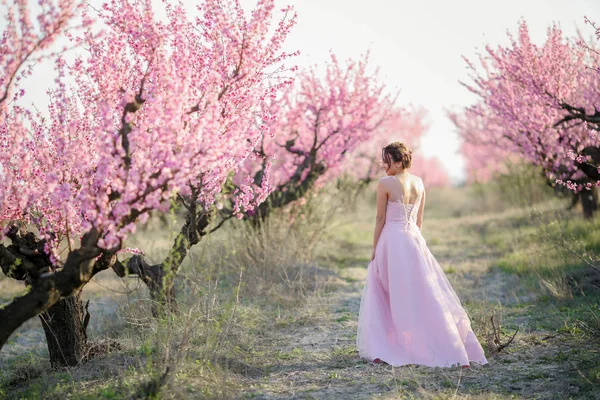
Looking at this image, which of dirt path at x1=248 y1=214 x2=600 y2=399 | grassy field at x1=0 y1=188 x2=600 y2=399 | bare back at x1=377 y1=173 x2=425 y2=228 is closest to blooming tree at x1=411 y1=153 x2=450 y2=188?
grassy field at x1=0 y1=188 x2=600 y2=399

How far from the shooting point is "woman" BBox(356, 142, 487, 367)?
197 inches

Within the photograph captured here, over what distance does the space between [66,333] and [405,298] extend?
3.02m

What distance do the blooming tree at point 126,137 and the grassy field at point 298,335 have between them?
0.58m

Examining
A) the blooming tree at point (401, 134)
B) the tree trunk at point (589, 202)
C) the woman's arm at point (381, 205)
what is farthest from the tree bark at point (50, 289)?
the blooming tree at point (401, 134)

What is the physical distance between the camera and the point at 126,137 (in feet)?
13.6

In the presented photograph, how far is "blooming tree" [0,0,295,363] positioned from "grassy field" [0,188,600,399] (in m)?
0.58

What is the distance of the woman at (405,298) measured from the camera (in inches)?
197

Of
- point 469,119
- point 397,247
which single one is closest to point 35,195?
point 397,247

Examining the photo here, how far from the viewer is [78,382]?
4.76 metres

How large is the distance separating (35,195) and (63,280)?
65cm

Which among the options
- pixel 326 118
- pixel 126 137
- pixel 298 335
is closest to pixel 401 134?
pixel 326 118

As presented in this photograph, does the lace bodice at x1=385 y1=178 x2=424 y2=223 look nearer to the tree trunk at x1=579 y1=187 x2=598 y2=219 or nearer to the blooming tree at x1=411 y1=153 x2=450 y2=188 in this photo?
the tree trunk at x1=579 y1=187 x2=598 y2=219

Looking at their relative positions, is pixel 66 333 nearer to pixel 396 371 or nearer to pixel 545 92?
pixel 396 371

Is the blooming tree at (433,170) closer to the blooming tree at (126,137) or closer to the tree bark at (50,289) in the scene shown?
the blooming tree at (126,137)
